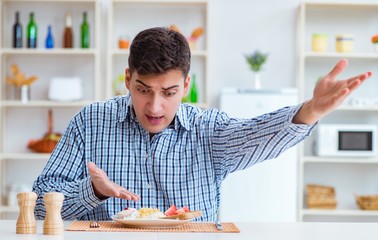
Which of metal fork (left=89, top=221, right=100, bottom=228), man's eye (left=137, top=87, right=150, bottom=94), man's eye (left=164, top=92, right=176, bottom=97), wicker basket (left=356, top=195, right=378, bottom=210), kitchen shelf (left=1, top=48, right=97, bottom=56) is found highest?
kitchen shelf (left=1, top=48, right=97, bottom=56)

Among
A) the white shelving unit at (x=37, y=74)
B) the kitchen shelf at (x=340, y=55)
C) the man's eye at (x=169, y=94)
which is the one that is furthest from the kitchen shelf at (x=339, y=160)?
the man's eye at (x=169, y=94)

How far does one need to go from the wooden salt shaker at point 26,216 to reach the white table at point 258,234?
2 cm

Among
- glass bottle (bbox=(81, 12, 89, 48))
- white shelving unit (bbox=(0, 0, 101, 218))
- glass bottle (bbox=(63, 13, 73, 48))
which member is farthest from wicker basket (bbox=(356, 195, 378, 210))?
glass bottle (bbox=(63, 13, 73, 48))

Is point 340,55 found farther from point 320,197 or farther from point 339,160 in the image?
point 320,197

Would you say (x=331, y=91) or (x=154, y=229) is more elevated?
(x=331, y=91)

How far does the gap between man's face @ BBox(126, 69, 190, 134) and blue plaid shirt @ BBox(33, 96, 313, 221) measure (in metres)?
0.16

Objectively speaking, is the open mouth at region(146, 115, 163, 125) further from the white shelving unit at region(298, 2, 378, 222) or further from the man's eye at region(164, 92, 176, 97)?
the white shelving unit at region(298, 2, 378, 222)

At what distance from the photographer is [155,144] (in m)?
2.54

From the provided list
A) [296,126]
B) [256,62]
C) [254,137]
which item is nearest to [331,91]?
[296,126]

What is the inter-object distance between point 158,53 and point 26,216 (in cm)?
65

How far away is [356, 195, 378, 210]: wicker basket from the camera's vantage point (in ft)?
19.3

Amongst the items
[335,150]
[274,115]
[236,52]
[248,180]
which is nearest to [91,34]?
[236,52]

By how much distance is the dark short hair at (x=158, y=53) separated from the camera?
7.60ft

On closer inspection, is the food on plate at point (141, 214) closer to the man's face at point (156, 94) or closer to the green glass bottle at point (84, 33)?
the man's face at point (156, 94)
